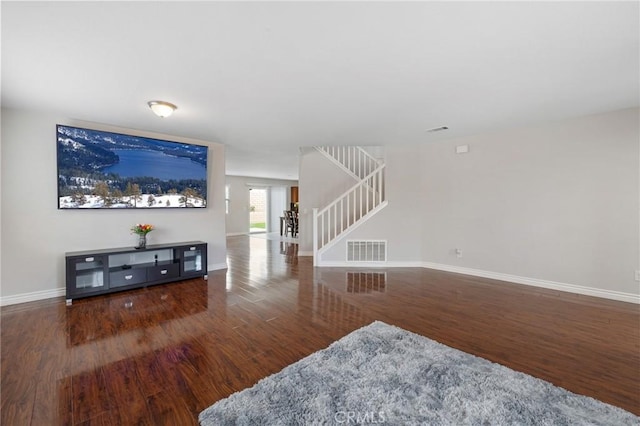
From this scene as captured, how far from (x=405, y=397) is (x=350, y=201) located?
4587mm

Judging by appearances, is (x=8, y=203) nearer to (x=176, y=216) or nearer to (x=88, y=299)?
(x=88, y=299)

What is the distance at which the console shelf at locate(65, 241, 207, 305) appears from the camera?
3.36 metres

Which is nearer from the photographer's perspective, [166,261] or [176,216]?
[166,261]

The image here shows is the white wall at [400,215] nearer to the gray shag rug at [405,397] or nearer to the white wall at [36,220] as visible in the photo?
the gray shag rug at [405,397]

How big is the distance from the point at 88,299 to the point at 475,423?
4.39 metres

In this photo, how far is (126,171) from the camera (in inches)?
152

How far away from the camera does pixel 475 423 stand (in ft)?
4.74

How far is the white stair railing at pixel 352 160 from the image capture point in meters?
6.07

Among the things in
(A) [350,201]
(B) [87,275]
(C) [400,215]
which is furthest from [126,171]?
(C) [400,215]

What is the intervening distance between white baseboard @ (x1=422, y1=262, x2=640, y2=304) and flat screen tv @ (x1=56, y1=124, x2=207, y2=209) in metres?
4.75

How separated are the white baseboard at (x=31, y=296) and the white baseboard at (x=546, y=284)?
232 inches

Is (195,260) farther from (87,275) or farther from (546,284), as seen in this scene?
(546,284)

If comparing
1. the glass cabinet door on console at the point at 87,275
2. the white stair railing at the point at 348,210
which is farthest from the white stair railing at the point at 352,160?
the glass cabinet door on console at the point at 87,275

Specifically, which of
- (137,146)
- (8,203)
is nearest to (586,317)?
(137,146)
